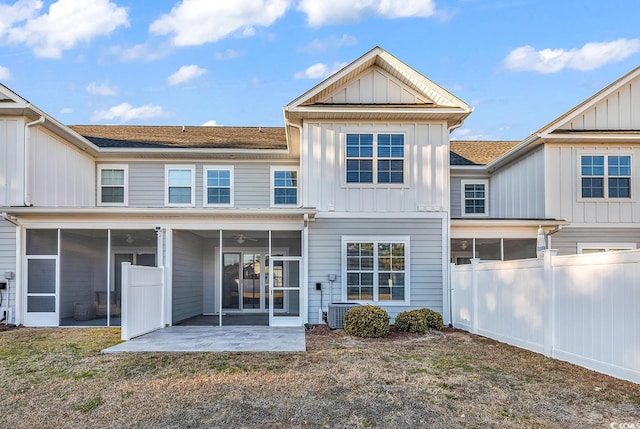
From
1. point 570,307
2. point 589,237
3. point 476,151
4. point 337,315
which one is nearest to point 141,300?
point 337,315

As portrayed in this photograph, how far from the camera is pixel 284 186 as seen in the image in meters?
14.9

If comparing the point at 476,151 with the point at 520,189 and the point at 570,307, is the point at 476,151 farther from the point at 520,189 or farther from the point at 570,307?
the point at 570,307

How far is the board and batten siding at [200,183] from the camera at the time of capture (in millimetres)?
14828

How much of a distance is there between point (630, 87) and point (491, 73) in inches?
326

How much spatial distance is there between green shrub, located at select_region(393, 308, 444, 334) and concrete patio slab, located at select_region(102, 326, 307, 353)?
2.23 meters

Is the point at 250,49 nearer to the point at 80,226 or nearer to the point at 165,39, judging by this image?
the point at 165,39

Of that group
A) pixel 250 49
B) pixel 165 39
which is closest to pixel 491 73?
pixel 250 49

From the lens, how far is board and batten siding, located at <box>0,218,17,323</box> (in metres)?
11.4

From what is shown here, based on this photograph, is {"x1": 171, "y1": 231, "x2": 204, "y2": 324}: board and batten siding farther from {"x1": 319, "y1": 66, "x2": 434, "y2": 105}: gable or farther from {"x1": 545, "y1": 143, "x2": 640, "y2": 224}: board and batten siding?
{"x1": 545, "y1": 143, "x2": 640, "y2": 224}: board and batten siding

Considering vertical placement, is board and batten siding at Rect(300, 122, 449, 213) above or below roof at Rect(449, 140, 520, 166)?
below

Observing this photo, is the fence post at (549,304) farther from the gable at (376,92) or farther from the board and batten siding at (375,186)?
the gable at (376,92)

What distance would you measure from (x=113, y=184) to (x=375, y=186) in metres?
8.56

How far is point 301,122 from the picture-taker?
39.4 feet

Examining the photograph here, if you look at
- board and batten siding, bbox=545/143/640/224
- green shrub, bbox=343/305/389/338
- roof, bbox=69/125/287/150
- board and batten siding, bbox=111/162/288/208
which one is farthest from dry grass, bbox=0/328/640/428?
roof, bbox=69/125/287/150
